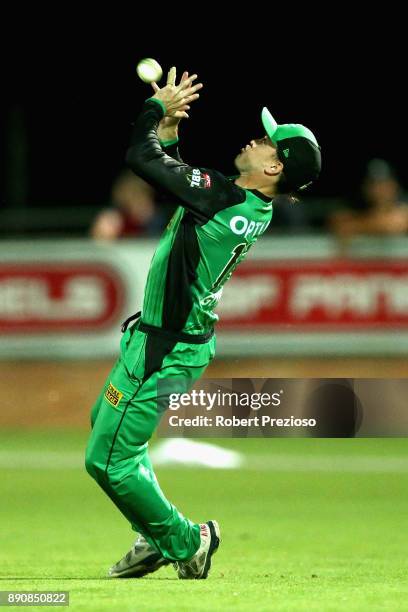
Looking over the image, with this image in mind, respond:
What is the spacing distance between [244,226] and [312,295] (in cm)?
685

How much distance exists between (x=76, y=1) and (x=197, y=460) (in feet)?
36.7

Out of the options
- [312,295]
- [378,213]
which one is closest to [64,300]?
[312,295]

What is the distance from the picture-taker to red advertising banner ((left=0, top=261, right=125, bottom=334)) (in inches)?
542

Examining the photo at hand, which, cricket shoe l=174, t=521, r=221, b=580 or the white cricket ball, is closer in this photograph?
cricket shoe l=174, t=521, r=221, b=580

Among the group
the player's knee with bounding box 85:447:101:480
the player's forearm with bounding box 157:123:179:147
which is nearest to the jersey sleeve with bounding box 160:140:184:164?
the player's forearm with bounding box 157:123:179:147

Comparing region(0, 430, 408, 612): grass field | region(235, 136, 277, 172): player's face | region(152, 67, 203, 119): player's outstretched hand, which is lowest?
region(0, 430, 408, 612): grass field

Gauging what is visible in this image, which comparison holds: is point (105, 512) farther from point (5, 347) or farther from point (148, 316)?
point (5, 347)

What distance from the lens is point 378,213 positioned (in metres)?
13.9

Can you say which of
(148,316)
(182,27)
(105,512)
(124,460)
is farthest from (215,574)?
(182,27)

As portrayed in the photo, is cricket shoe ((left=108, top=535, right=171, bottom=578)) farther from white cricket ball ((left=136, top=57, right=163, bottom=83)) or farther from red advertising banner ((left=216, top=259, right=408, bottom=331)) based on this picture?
red advertising banner ((left=216, top=259, right=408, bottom=331))

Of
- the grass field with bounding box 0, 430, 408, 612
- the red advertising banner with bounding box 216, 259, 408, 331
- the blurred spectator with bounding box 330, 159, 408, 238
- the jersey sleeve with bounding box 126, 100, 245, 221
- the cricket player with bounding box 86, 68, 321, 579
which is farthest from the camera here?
the blurred spectator with bounding box 330, 159, 408, 238

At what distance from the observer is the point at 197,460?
11.6m

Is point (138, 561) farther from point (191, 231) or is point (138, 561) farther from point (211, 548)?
point (191, 231)

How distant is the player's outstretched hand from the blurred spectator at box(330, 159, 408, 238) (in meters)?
7.00
